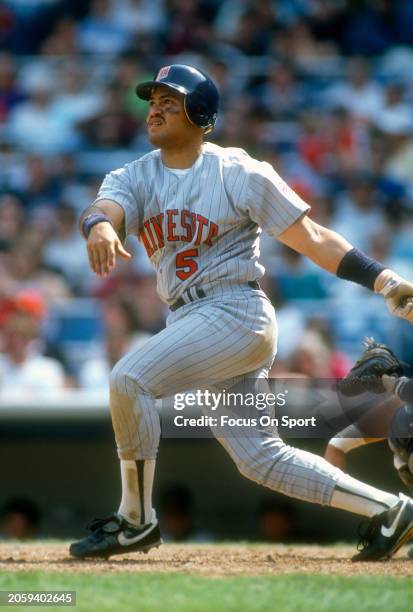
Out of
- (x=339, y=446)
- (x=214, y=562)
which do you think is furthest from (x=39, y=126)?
(x=214, y=562)

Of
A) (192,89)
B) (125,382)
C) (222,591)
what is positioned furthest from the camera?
(192,89)

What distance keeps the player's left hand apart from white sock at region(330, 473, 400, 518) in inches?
25.7

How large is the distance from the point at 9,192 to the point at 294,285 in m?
2.90

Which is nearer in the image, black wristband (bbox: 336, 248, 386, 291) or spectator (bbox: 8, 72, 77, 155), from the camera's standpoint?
black wristband (bbox: 336, 248, 386, 291)

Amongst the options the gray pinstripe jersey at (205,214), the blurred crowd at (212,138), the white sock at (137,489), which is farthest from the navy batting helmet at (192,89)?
the blurred crowd at (212,138)

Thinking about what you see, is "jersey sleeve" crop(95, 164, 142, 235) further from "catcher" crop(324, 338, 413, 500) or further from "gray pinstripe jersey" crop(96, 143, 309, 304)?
"catcher" crop(324, 338, 413, 500)

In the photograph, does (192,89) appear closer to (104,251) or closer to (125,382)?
(104,251)

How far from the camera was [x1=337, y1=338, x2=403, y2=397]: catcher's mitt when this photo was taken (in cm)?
482

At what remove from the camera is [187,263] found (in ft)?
14.4

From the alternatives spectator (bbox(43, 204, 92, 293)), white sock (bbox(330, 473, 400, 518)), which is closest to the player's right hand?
white sock (bbox(330, 473, 400, 518))

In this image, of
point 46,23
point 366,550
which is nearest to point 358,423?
point 366,550

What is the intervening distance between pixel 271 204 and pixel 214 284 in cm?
36

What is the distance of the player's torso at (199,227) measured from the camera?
4348mm

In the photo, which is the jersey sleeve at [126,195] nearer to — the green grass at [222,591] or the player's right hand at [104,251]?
the player's right hand at [104,251]
